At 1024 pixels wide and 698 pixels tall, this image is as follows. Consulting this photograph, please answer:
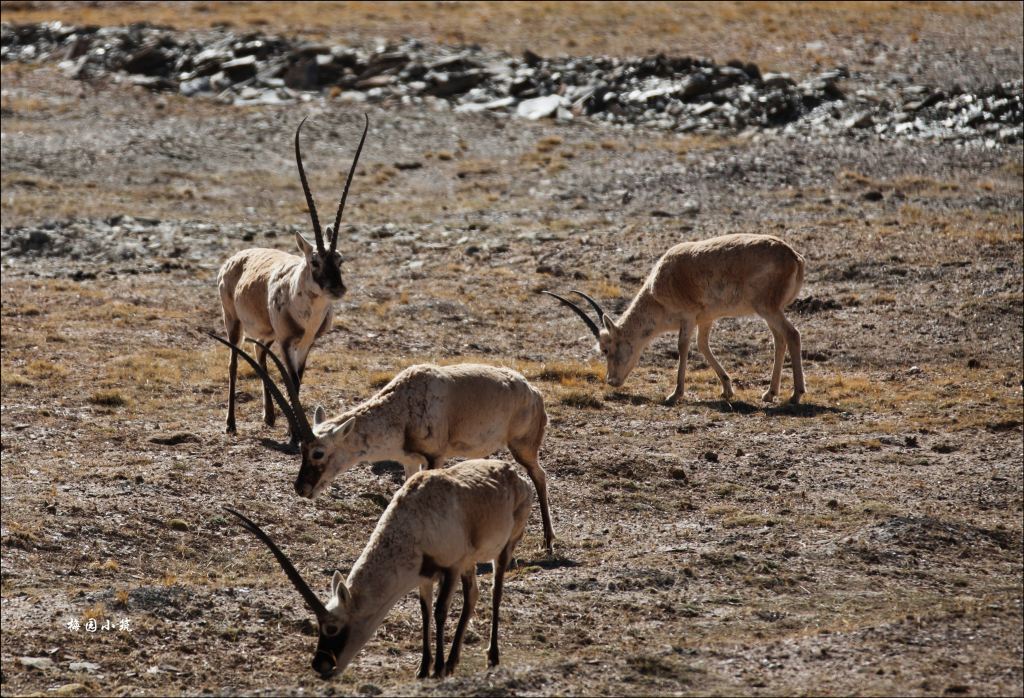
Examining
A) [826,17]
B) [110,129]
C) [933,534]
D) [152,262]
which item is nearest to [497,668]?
[933,534]

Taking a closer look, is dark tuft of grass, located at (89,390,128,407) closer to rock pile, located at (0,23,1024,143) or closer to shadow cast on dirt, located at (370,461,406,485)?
shadow cast on dirt, located at (370,461,406,485)

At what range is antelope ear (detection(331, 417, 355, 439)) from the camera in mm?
12109

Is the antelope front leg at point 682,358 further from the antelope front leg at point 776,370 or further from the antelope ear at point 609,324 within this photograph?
the antelope front leg at point 776,370

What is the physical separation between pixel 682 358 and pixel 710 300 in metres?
0.90

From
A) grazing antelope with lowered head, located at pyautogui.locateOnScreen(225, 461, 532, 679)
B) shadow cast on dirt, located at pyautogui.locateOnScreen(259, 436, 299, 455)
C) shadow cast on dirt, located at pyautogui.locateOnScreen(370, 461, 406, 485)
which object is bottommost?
shadow cast on dirt, located at pyautogui.locateOnScreen(259, 436, 299, 455)

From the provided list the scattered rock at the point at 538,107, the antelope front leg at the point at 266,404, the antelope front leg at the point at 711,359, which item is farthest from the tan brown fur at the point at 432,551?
the scattered rock at the point at 538,107

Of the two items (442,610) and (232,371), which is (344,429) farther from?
(232,371)

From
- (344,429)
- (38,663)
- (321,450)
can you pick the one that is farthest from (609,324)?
(38,663)

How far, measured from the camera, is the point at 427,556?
1053cm

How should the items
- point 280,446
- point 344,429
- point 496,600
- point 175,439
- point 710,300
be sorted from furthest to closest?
1. point 710,300
2. point 175,439
3. point 280,446
4. point 344,429
5. point 496,600

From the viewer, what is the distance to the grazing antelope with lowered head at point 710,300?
19.2m

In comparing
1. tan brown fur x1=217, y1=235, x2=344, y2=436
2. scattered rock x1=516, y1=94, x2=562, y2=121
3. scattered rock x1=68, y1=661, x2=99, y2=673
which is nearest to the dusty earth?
scattered rock x1=68, y1=661, x2=99, y2=673

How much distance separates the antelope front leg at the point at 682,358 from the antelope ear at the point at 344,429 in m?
8.15

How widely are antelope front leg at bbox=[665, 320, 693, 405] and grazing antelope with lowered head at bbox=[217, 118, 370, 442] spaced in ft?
16.9
